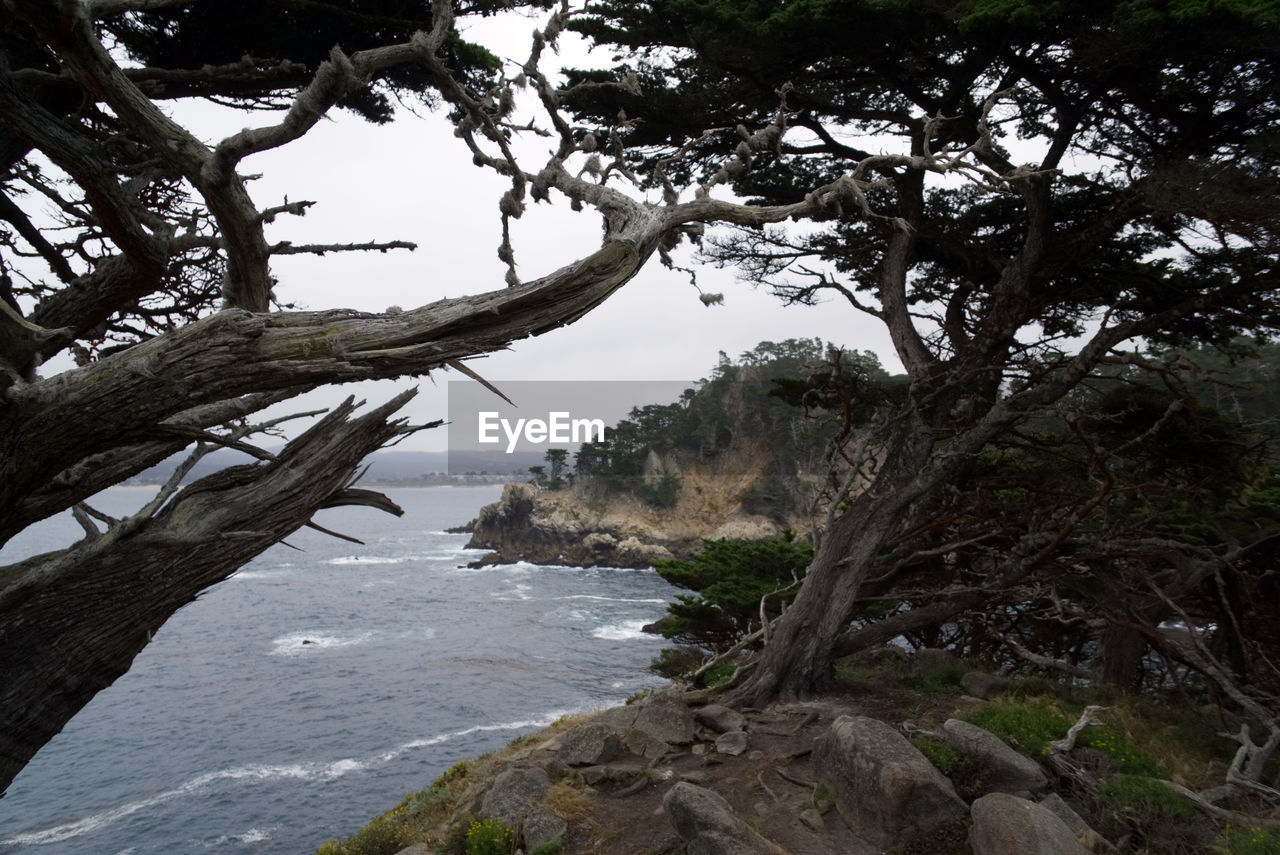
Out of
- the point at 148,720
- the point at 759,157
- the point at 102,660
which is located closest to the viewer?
the point at 102,660

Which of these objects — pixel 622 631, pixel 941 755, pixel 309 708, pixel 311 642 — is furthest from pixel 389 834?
pixel 311 642

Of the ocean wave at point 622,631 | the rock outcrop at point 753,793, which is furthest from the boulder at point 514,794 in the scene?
the ocean wave at point 622,631

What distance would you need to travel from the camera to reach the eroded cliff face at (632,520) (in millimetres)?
57188

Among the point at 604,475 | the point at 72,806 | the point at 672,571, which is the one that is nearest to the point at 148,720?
the point at 72,806

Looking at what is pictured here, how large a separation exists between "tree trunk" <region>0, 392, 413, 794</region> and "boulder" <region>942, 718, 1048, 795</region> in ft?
15.4

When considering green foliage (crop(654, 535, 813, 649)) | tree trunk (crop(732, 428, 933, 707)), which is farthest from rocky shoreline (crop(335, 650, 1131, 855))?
green foliage (crop(654, 535, 813, 649))

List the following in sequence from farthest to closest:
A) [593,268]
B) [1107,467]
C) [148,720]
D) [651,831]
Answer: [148,720] < [1107,467] < [651,831] < [593,268]

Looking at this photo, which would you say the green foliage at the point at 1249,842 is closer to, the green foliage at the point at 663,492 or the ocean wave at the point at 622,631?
the ocean wave at the point at 622,631

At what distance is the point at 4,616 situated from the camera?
314cm

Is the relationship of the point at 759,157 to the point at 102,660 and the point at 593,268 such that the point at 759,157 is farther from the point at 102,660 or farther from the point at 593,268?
the point at 102,660

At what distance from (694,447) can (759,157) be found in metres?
53.6

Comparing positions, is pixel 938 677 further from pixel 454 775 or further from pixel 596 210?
pixel 596 210

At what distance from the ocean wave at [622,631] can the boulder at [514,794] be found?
2775 centimetres

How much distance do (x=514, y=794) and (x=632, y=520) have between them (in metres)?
53.5
